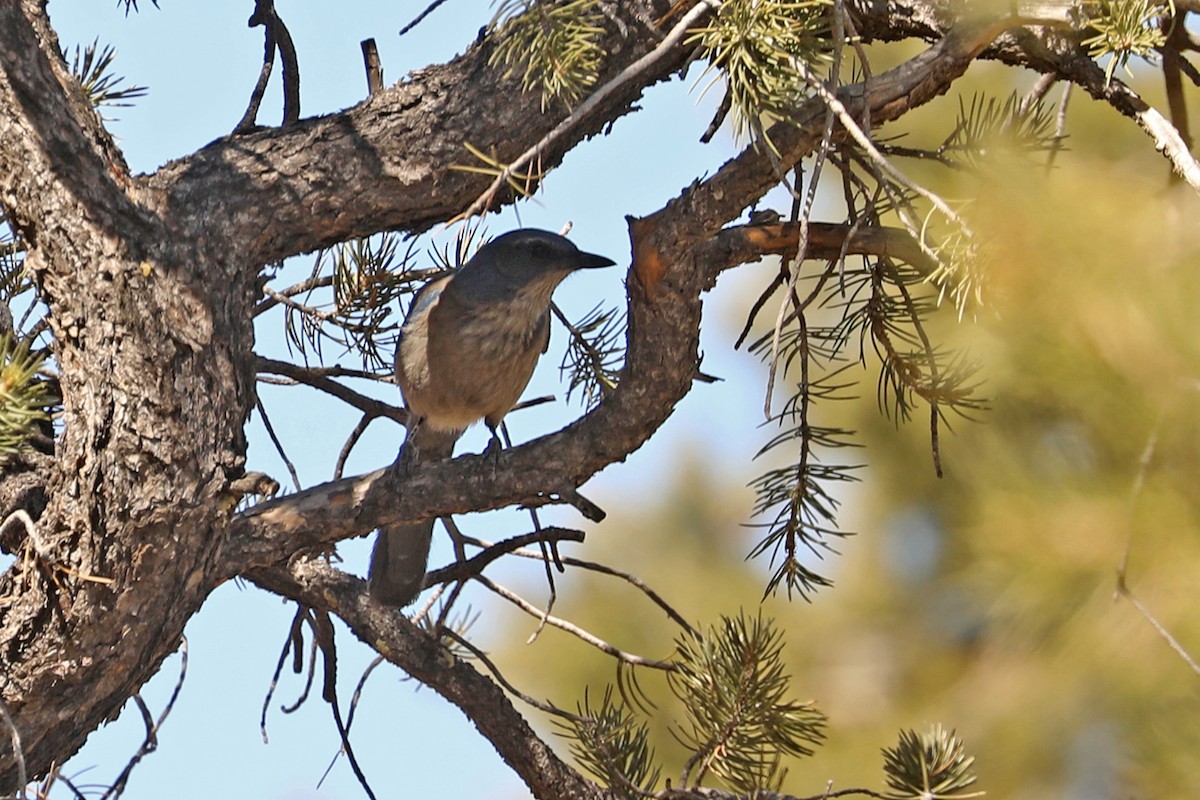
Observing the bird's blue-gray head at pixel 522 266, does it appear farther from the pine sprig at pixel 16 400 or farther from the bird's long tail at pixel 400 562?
the pine sprig at pixel 16 400

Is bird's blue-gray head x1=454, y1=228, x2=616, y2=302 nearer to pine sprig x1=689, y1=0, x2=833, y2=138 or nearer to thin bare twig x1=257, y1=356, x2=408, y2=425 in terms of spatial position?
thin bare twig x1=257, y1=356, x2=408, y2=425

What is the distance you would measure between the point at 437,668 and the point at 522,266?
1.37 m

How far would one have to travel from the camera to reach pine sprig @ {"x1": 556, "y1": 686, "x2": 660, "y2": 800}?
264 cm

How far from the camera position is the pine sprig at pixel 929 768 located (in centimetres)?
235

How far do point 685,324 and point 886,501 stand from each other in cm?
386

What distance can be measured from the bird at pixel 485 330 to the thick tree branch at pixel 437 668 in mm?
842

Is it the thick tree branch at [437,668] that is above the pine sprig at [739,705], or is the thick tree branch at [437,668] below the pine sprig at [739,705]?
above

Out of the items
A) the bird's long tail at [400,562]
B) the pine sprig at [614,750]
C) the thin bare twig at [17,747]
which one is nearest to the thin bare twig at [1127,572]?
the thin bare twig at [17,747]

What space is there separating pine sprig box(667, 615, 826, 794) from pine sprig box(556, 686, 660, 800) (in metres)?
0.17

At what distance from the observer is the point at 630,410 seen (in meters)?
2.39

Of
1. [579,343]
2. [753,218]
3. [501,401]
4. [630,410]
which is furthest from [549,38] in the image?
[501,401]

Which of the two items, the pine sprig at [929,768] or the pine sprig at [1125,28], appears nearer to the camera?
the pine sprig at [1125,28]

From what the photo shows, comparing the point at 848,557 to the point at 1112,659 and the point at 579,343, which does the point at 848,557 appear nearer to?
the point at 579,343

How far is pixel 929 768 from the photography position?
2348 mm
